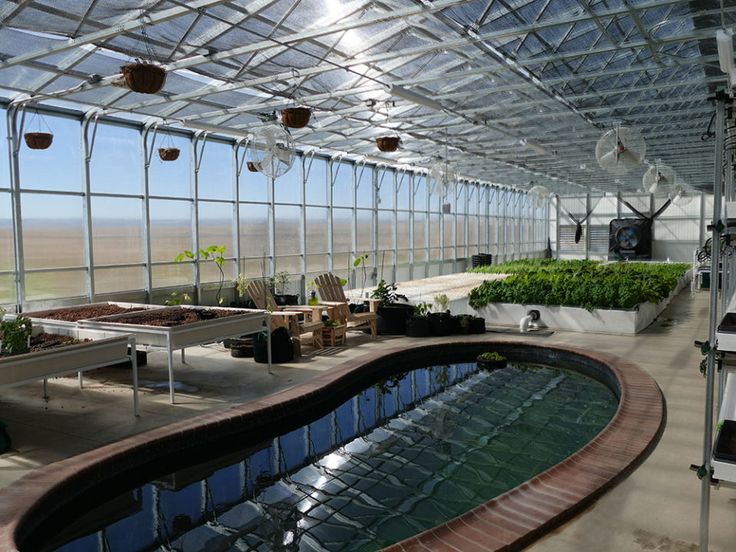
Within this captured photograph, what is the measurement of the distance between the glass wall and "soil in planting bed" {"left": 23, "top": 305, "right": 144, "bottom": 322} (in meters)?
2.89

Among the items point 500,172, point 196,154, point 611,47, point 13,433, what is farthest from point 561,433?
point 500,172

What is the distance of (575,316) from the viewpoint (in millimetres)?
9969

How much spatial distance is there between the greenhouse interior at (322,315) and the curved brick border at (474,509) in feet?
0.07

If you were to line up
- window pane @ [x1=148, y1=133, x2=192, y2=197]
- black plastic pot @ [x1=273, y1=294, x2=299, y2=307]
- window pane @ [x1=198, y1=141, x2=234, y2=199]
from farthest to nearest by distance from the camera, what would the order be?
window pane @ [x1=198, y1=141, x2=234, y2=199] → black plastic pot @ [x1=273, y1=294, x2=299, y2=307] → window pane @ [x1=148, y1=133, x2=192, y2=197]

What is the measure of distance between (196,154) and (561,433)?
32.1ft

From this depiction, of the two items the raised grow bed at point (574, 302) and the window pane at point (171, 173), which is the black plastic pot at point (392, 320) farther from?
the window pane at point (171, 173)

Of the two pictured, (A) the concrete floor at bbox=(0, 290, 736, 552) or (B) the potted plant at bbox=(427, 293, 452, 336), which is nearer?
(A) the concrete floor at bbox=(0, 290, 736, 552)

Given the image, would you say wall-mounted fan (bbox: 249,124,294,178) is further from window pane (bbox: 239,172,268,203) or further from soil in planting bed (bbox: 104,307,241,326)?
window pane (bbox: 239,172,268,203)

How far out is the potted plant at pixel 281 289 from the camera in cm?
1243

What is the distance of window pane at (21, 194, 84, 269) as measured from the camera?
32.0 ft

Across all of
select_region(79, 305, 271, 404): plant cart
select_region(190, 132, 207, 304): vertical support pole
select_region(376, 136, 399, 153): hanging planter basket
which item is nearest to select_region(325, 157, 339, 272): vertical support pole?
select_region(190, 132, 207, 304): vertical support pole

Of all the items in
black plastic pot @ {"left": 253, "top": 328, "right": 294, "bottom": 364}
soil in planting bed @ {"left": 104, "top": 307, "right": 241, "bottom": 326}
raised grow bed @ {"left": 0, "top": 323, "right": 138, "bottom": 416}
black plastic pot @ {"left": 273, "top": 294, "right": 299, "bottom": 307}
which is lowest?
black plastic pot @ {"left": 253, "top": 328, "right": 294, "bottom": 364}

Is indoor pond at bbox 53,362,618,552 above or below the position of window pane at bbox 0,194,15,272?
below

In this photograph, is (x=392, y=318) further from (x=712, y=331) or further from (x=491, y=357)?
(x=712, y=331)
